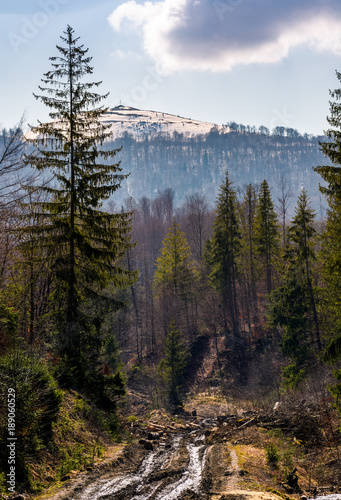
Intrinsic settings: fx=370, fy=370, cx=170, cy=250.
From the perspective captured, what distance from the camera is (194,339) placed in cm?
3978

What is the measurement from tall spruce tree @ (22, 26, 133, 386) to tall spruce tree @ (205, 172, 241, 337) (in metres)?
21.5

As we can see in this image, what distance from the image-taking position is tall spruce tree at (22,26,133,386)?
1386 cm

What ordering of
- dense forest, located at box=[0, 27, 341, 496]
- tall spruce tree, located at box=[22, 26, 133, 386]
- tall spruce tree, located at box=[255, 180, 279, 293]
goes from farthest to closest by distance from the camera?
tall spruce tree, located at box=[255, 180, 279, 293] < tall spruce tree, located at box=[22, 26, 133, 386] < dense forest, located at box=[0, 27, 341, 496]

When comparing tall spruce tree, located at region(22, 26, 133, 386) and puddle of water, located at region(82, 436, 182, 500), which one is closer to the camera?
puddle of water, located at region(82, 436, 182, 500)

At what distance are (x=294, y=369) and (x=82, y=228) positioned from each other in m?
15.8

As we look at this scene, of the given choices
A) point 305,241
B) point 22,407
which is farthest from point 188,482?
point 305,241

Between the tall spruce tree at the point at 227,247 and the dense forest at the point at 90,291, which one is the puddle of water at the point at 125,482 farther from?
the tall spruce tree at the point at 227,247

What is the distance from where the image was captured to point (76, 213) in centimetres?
1483

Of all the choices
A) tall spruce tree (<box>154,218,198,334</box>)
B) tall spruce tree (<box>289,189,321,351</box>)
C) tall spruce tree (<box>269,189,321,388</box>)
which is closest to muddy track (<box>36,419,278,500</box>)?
tall spruce tree (<box>269,189,321,388</box>)

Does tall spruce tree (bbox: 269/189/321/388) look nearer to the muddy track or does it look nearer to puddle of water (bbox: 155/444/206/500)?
the muddy track

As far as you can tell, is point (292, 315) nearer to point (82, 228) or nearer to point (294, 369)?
point (294, 369)

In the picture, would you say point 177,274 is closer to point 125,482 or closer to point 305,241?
point 305,241

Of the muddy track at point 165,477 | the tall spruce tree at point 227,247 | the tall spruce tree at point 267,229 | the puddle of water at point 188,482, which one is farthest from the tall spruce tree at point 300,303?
the puddle of water at point 188,482

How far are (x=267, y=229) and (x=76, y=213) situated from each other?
25.1 metres
